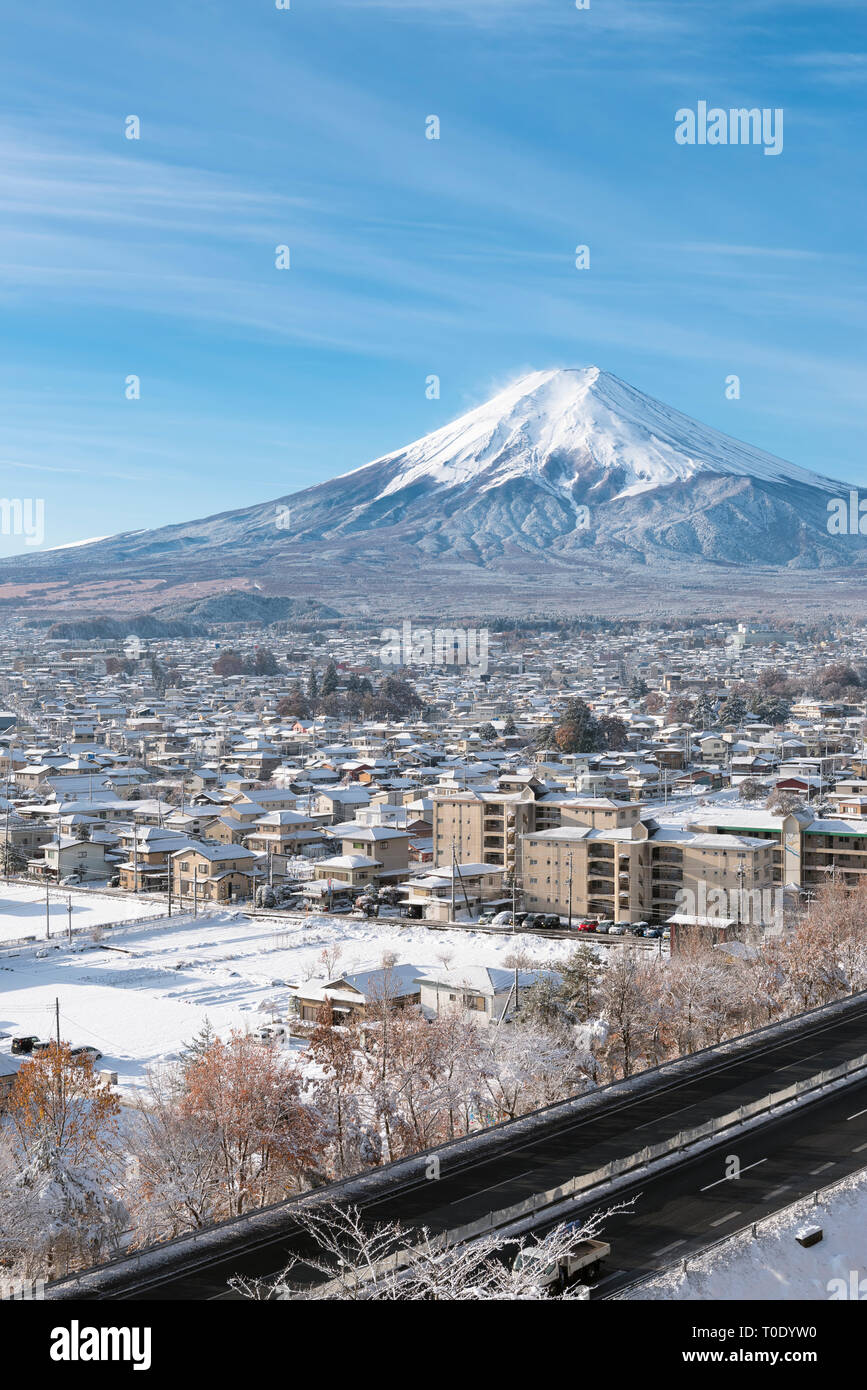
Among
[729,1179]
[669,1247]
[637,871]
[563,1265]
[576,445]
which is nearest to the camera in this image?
[563,1265]

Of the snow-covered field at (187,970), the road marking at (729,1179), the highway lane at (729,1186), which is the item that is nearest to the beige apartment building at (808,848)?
the snow-covered field at (187,970)

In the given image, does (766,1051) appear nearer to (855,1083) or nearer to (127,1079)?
(855,1083)

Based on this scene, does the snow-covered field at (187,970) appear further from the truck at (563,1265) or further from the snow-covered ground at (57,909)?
the truck at (563,1265)

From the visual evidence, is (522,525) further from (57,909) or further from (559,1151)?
(559,1151)

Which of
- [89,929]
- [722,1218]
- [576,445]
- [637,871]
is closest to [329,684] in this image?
[89,929]

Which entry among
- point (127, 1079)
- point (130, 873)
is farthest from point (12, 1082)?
point (130, 873)
